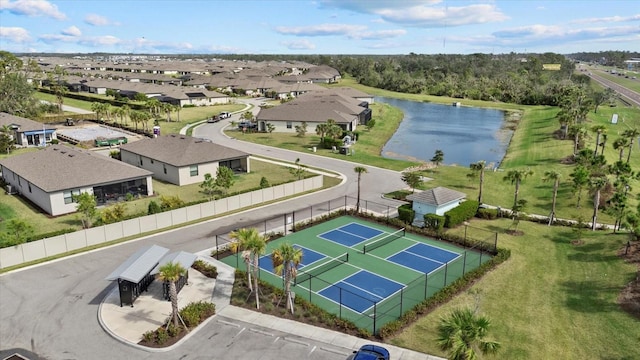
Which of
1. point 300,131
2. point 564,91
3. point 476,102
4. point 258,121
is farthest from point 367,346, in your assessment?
point 476,102

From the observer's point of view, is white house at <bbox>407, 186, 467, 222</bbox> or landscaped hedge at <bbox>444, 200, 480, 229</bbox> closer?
landscaped hedge at <bbox>444, 200, 480, 229</bbox>

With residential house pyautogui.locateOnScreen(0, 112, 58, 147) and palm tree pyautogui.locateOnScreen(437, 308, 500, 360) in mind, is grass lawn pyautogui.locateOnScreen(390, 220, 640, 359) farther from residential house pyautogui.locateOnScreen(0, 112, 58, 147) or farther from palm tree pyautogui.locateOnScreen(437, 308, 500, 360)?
residential house pyautogui.locateOnScreen(0, 112, 58, 147)

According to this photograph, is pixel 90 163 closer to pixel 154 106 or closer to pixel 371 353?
pixel 371 353

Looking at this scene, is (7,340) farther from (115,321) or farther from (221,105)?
(221,105)

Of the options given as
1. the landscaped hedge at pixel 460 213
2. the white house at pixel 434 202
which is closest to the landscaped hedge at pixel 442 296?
the landscaped hedge at pixel 460 213

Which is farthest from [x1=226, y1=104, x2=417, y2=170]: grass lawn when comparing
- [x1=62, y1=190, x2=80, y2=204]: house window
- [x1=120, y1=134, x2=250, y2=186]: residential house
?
[x1=62, y1=190, x2=80, y2=204]: house window
